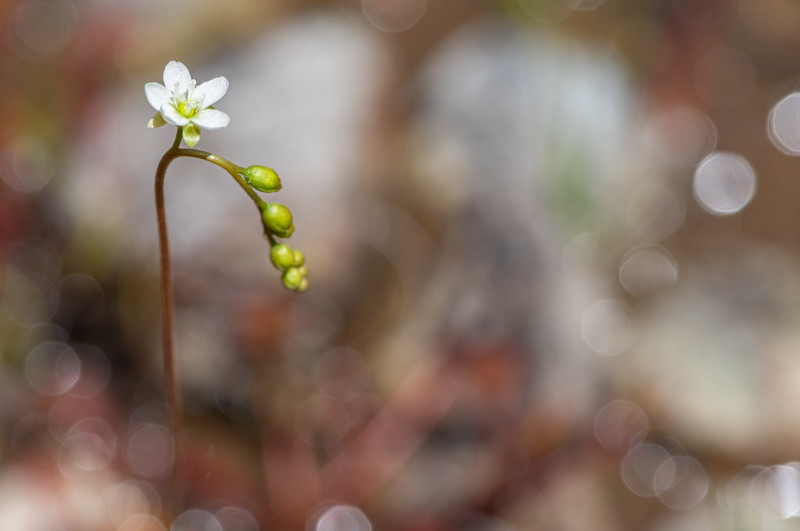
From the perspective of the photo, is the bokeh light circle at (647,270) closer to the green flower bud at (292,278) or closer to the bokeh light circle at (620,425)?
the bokeh light circle at (620,425)

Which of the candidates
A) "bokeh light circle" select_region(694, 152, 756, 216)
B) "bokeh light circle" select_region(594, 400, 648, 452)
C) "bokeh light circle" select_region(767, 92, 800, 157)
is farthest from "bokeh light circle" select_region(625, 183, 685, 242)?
"bokeh light circle" select_region(594, 400, 648, 452)

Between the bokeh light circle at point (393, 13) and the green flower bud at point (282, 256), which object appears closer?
the green flower bud at point (282, 256)

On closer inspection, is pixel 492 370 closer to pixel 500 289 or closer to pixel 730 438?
pixel 500 289

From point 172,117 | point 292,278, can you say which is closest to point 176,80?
point 172,117

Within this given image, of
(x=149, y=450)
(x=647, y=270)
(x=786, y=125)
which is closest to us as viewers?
(x=149, y=450)

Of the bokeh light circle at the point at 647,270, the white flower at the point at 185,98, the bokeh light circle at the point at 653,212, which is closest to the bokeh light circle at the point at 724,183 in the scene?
the bokeh light circle at the point at 653,212

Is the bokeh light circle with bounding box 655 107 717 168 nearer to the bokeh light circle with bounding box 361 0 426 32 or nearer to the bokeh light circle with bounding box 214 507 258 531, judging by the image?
the bokeh light circle with bounding box 361 0 426 32

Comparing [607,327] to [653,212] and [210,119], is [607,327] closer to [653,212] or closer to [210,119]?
[653,212]
